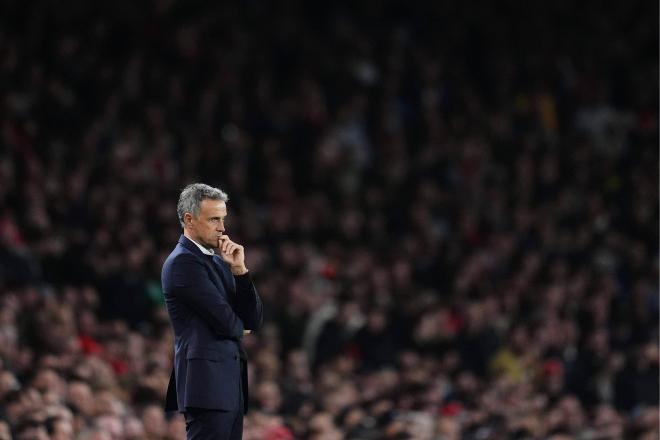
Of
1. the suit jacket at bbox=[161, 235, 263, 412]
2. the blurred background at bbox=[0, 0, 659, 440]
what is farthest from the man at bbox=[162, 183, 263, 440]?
the blurred background at bbox=[0, 0, 659, 440]

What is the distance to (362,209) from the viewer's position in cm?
1456

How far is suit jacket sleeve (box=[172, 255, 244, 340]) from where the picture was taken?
5906 millimetres

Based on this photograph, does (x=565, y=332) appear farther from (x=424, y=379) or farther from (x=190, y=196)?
(x=190, y=196)

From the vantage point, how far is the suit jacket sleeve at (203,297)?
19.4ft

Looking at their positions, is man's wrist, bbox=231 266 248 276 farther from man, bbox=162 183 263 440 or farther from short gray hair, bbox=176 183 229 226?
short gray hair, bbox=176 183 229 226

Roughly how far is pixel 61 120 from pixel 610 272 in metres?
5.71

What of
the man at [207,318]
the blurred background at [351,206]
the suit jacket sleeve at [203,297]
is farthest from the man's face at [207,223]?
the blurred background at [351,206]

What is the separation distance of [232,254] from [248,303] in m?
0.24

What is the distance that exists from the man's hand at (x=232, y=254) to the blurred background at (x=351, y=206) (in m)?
2.59

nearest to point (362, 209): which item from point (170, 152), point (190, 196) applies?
point (170, 152)

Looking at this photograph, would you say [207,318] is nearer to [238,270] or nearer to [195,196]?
[238,270]

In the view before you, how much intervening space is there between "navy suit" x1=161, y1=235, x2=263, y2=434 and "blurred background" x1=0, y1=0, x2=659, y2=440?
94.3 inches

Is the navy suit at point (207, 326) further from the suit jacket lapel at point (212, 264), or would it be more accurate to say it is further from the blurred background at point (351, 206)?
the blurred background at point (351, 206)

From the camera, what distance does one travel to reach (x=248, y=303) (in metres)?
6.07
